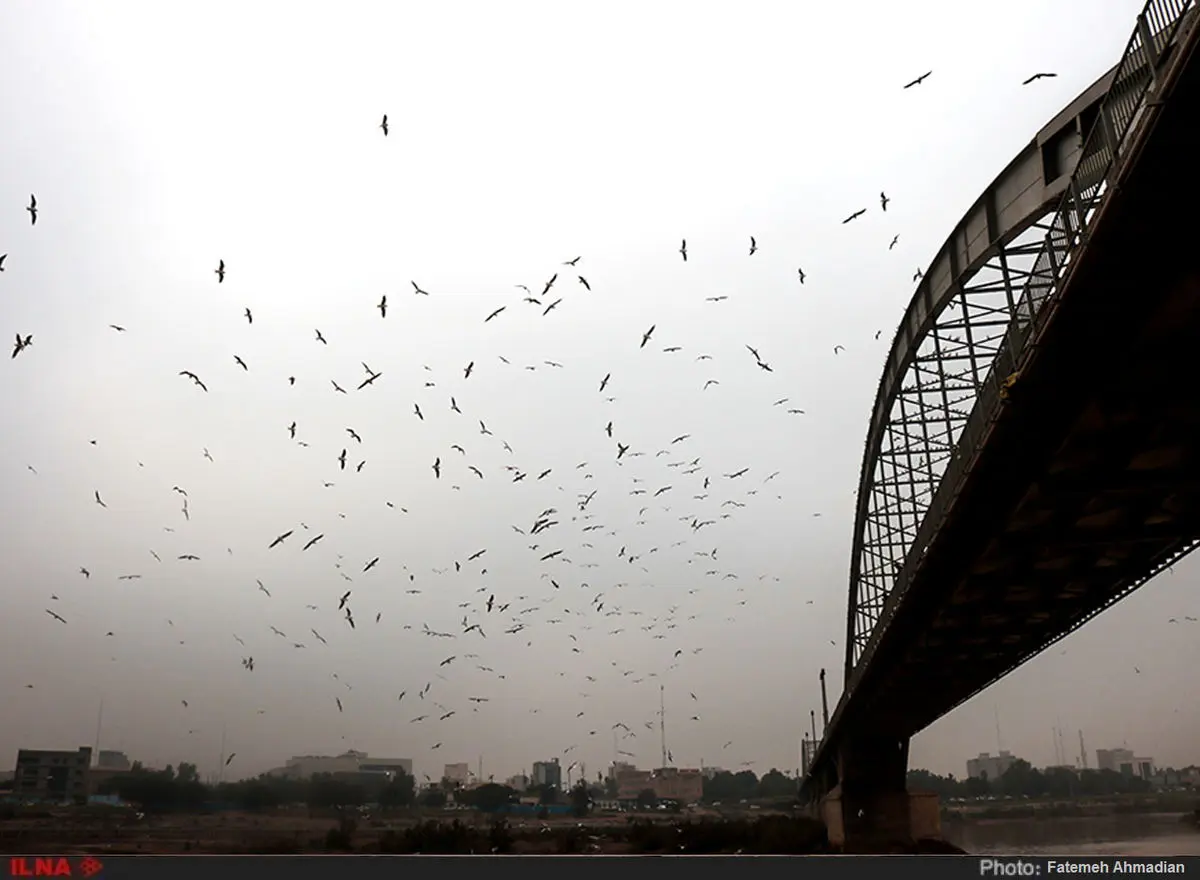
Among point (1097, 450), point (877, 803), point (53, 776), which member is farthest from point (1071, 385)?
point (877, 803)

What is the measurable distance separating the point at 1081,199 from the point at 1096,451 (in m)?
7.96

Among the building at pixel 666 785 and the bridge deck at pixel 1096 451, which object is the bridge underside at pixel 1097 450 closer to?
the bridge deck at pixel 1096 451

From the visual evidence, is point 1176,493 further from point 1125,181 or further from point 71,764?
point 71,764

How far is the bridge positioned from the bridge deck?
37 millimetres

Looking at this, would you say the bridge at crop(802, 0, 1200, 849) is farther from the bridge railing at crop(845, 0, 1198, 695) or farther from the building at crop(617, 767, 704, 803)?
the building at crop(617, 767, 704, 803)

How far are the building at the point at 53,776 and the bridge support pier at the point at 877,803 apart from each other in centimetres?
4194

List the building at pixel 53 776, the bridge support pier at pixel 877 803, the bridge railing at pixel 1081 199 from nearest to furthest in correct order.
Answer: the bridge railing at pixel 1081 199 < the building at pixel 53 776 < the bridge support pier at pixel 877 803

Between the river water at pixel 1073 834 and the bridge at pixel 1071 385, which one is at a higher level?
the bridge at pixel 1071 385

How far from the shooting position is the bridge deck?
12047 mm

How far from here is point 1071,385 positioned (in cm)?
1644

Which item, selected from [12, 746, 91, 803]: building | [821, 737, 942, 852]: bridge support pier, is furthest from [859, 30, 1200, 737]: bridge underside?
[12, 746, 91, 803]: building

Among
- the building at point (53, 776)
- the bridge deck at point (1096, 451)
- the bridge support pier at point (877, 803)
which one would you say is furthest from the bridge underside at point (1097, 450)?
the building at point (53, 776)

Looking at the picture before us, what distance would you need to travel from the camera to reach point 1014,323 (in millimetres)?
16719

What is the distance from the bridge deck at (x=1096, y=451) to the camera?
12047 millimetres
